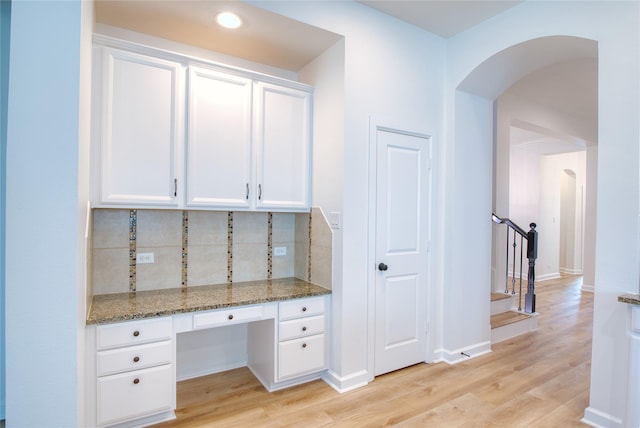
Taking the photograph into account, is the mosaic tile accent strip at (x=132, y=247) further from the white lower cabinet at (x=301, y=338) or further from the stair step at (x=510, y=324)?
the stair step at (x=510, y=324)

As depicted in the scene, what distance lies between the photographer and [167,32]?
8.33ft

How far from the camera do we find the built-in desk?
1950 mm

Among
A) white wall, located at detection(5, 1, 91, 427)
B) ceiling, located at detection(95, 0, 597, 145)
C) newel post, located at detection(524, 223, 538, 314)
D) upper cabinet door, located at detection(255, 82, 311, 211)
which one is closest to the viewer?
white wall, located at detection(5, 1, 91, 427)

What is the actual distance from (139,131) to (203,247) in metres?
1.02

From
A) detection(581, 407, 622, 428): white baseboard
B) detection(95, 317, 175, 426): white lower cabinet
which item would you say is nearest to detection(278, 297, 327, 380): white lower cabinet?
detection(95, 317, 175, 426): white lower cabinet

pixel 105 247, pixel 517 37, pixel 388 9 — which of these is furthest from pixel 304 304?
pixel 517 37

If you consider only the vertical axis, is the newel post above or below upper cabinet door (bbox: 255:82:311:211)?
below

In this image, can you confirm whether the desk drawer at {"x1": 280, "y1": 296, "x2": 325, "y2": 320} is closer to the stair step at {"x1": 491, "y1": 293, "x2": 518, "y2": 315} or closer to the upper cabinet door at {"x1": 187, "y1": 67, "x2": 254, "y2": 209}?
the upper cabinet door at {"x1": 187, "y1": 67, "x2": 254, "y2": 209}

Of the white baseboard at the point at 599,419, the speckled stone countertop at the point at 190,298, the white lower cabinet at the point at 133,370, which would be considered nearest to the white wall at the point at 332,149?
the speckled stone countertop at the point at 190,298

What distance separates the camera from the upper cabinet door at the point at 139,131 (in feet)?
7.03

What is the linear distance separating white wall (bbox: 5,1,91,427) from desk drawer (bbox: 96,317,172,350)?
0.43 m

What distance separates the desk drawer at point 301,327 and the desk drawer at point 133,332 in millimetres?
786

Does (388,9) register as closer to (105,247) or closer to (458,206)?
(458,206)

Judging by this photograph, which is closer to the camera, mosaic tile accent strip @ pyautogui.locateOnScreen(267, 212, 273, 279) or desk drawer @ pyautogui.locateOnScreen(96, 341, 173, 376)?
desk drawer @ pyautogui.locateOnScreen(96, 341, 173, 376)
